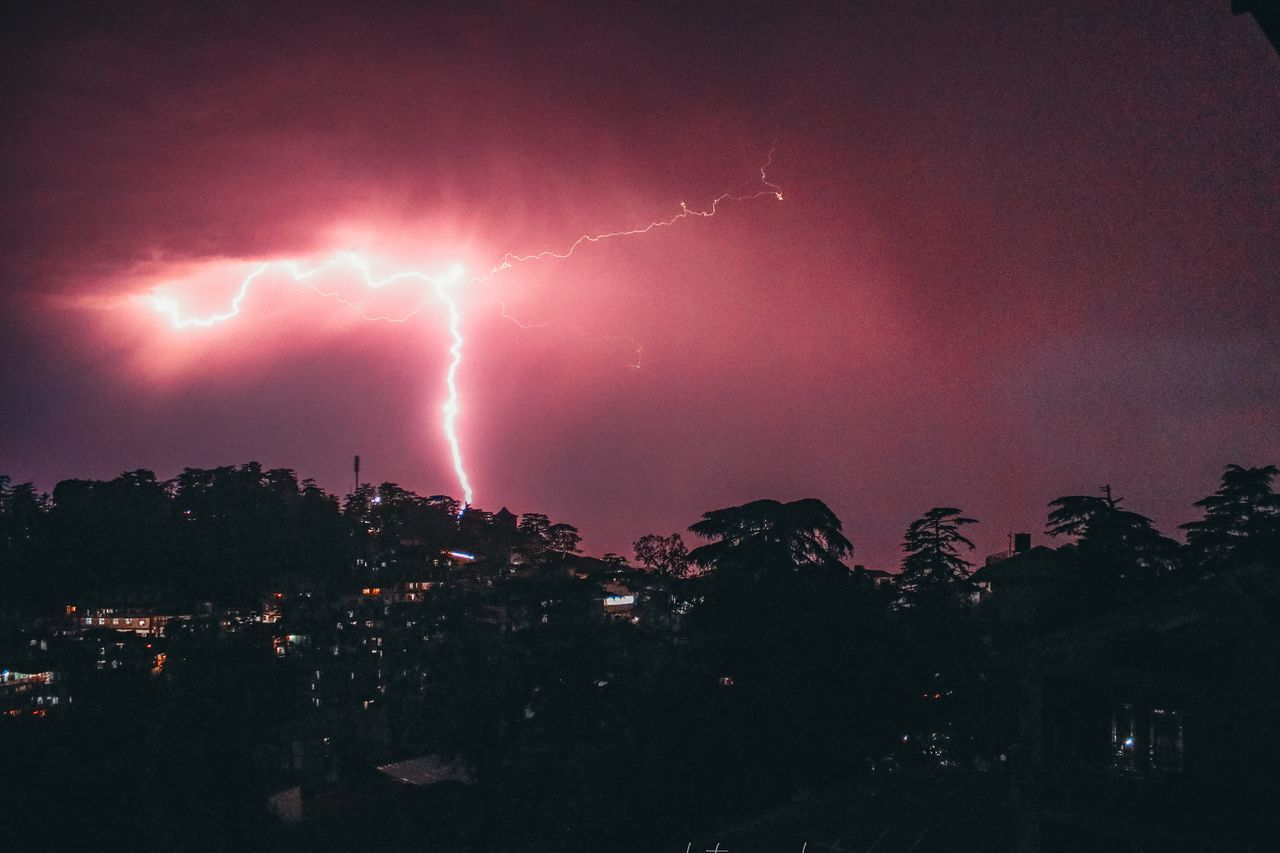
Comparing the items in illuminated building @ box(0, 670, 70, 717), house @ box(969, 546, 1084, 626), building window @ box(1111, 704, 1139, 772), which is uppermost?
house @ box(969, 546, 1084, 626)

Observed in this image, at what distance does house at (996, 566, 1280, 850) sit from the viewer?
1070 cm

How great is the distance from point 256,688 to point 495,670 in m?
9.90

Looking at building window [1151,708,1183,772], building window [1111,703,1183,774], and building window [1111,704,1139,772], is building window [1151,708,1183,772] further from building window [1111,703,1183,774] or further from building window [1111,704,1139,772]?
building window [1111,704,1139,772]

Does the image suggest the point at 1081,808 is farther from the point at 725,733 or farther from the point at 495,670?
the point at 495,670

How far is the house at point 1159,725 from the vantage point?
1070 centimetres

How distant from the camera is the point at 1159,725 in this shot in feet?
37.7

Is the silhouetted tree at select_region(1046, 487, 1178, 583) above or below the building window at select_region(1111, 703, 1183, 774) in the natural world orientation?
above

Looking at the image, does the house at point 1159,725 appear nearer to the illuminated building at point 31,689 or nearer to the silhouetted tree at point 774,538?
the silhouetted tree at point 774,538

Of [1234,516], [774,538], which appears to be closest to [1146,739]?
[774,538]

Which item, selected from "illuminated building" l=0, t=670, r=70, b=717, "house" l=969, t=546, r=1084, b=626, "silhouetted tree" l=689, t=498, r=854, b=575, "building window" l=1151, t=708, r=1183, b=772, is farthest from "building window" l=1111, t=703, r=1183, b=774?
"illuminated building" l=0, t=670, r=70, b=717

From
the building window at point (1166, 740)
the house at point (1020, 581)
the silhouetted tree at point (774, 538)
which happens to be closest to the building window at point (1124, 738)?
the building window at point (1166, 740)

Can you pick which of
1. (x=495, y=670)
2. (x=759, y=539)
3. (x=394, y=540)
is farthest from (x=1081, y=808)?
(x=394, y=540)

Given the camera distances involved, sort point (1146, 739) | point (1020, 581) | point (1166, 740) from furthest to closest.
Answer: point (1020, 581) → point (1146, 739) → point (1166, 740)

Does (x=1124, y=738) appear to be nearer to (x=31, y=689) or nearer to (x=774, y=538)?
(x=774, y=538)
